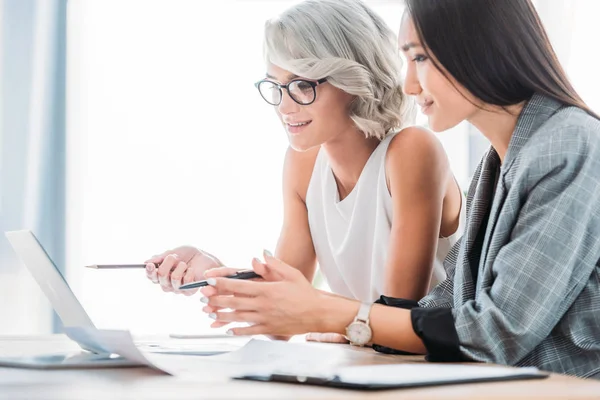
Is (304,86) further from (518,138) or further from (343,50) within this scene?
(518,138)

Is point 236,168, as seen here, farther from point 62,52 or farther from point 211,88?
point 62,52

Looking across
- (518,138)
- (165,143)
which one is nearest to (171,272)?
(518,138)

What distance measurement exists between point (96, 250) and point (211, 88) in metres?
0.93

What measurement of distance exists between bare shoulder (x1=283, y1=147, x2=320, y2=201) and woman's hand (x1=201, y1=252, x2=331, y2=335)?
3.23 ft

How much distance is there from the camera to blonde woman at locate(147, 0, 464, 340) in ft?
5.82

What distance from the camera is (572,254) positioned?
3.67 ft

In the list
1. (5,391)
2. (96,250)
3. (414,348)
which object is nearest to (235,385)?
(5,391)

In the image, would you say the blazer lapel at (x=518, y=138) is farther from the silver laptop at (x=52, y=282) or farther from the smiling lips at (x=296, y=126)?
the smiling lips at (x=296, y=126)

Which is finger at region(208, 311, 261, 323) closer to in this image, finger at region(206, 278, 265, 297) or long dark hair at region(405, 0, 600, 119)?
finger at region(206, 278, 265, 297)

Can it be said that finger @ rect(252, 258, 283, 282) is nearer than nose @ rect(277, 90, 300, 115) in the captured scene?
Yes

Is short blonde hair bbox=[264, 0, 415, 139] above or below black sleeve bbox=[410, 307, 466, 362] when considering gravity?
above

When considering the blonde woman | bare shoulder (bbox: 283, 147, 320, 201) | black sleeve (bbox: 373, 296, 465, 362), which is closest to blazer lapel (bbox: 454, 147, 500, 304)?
black sleeve (bbox: 373, 296, 465, 362)

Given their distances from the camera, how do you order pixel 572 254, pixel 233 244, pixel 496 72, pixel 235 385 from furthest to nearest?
pixel 233 244 < pixel 496 72 < pixel 572 254 < pixel 235 385

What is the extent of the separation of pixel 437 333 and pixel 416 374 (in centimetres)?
33
